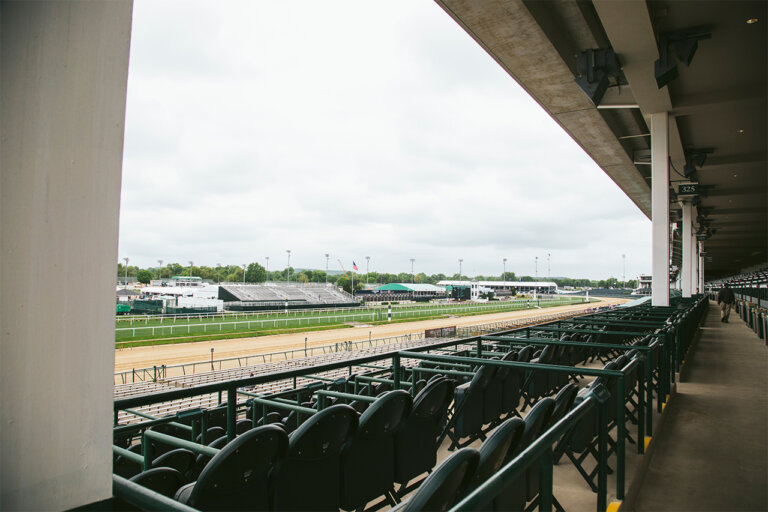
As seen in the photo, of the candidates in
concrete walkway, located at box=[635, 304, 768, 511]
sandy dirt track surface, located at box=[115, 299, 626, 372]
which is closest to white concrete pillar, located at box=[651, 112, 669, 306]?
concrete walkway, located at box=[635, 304, 768, 511]

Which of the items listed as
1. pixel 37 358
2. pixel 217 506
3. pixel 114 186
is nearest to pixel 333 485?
pixel 217 506

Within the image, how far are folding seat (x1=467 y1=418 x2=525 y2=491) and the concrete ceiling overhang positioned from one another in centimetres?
726

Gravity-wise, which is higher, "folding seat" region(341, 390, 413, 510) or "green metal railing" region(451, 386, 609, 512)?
"green metal railing" region(451, 386, 609, 512)

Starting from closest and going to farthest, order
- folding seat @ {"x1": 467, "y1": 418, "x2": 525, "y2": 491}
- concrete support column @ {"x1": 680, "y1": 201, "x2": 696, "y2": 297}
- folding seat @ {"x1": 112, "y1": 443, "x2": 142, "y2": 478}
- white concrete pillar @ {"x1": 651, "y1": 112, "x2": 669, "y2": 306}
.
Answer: folding seat @ {"x1": 467, "y1": 418, "x2": 525, "y2": 491}
folding seat @ {"x1": 112, "y1": 443, "x2": 142, "y2": 478}
white concrete pillar @ {"x1": 651, "y1": 112, "x2": 669, "y2": 306}
concrete support column @ {"x1": 680, "y1": 201, "x2": 696, "y2": 297}

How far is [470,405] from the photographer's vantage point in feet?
13.7

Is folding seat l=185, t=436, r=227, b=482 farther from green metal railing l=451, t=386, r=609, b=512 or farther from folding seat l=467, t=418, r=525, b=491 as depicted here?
green metal railing l=451, t=386, r=609, b=512

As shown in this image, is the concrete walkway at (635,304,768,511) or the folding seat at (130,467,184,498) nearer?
the folding seat at (130,467,184,498)

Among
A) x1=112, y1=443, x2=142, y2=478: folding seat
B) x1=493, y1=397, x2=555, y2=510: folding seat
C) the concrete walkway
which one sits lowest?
the concrete walkway

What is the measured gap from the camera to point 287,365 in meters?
19.7

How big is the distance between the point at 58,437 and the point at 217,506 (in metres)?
0.85

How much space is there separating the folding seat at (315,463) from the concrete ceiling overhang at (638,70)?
23.6 ft

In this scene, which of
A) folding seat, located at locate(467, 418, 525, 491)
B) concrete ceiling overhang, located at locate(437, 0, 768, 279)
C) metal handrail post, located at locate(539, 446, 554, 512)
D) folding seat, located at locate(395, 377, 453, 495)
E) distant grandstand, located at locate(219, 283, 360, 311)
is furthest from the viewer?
distant grandstand, located at locate(219, 283, 360, 311)

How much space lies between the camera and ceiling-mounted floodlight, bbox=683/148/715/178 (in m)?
16.4

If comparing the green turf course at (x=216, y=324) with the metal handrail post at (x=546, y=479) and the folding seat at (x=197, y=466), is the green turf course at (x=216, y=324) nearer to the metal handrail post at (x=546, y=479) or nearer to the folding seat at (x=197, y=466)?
the folding seat at (x=197, y=466)
